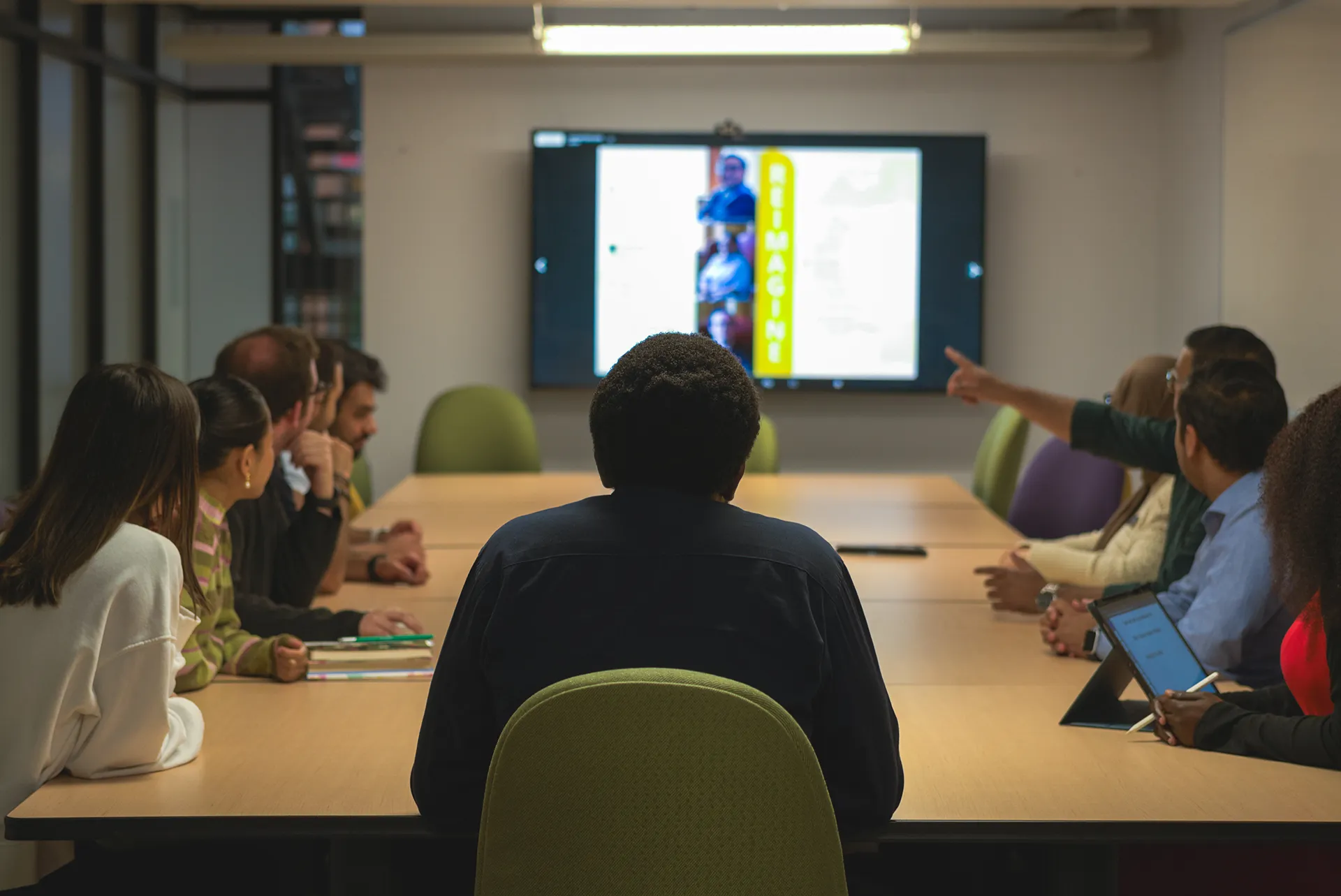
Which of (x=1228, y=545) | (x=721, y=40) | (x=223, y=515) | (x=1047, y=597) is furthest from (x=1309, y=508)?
(x=721, y=40)

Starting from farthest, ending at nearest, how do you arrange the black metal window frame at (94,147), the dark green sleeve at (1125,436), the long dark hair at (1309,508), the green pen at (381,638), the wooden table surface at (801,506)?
the black metal window frame at (94,147) → the wooden table surface at (801,506) → the dark green sleeve at (1125,436) → the green pen at (381,638) → the long dark hair at (1309,508)

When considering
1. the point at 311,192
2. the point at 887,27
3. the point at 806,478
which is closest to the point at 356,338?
the point at 311,192

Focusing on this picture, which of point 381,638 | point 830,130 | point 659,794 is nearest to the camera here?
point 659,794

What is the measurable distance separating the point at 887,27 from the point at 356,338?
313cm

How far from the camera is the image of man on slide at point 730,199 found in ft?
19.9

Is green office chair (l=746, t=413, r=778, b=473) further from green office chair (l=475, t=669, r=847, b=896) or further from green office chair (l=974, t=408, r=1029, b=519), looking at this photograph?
green office chair (l=475, t=669, r=847, b=896)

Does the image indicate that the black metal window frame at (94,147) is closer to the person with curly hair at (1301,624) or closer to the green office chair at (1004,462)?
the green office chair at (1004,462)

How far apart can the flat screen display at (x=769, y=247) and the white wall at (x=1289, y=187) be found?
121 cm

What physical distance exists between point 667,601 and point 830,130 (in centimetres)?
520

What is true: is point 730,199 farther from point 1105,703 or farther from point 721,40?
point 1105,703

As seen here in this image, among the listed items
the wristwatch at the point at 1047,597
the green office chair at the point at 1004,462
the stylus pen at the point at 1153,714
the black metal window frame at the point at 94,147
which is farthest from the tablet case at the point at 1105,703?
the black metal window frame at the point at 94,147

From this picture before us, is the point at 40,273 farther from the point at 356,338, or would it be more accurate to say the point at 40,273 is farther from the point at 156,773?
the point at 156,773

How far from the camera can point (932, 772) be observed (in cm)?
168

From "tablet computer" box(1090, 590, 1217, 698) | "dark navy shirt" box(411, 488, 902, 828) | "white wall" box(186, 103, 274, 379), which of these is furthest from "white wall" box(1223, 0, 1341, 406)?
"white wall" box(186, 103, 274, 379)
